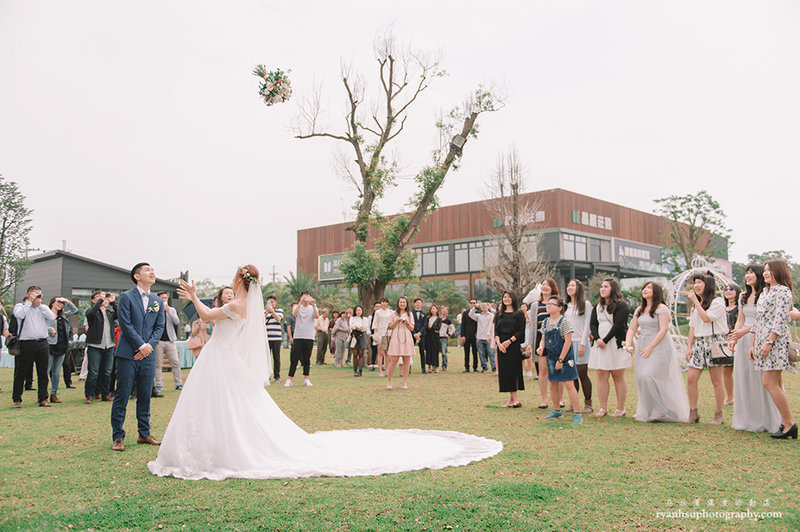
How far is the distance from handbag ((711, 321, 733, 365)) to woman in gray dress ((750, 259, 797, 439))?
1171 mm

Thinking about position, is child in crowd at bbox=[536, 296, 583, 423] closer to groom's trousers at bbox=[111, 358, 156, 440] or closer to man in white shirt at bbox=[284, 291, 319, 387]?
groom's trousers at bbox=[111, 358, 156, 440]

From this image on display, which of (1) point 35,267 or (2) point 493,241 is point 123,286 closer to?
(1) point 35,267

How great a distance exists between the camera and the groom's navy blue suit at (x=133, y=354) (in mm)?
6086

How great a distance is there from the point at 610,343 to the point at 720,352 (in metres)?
1.38

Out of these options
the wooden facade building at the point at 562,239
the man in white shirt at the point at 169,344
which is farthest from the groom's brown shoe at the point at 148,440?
the wooden facade building at the point at 562,239

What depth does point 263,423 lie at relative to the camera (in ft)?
17.5

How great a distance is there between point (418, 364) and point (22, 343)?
12.6 metres

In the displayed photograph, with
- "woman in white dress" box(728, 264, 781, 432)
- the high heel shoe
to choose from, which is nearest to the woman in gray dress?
the high heel shoe

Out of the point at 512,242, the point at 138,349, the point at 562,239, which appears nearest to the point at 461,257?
the point at 562,239

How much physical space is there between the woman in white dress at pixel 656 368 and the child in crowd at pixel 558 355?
81 cm

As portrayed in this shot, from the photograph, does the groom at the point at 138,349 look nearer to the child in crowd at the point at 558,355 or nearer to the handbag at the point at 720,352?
the child in crowd at the point at 558,355

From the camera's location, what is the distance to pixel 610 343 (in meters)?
8.00

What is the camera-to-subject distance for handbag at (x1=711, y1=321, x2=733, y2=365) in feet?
24.7

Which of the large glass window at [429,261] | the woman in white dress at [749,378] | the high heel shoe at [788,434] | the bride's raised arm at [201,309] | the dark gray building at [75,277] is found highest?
the large glass window at [429,261]
